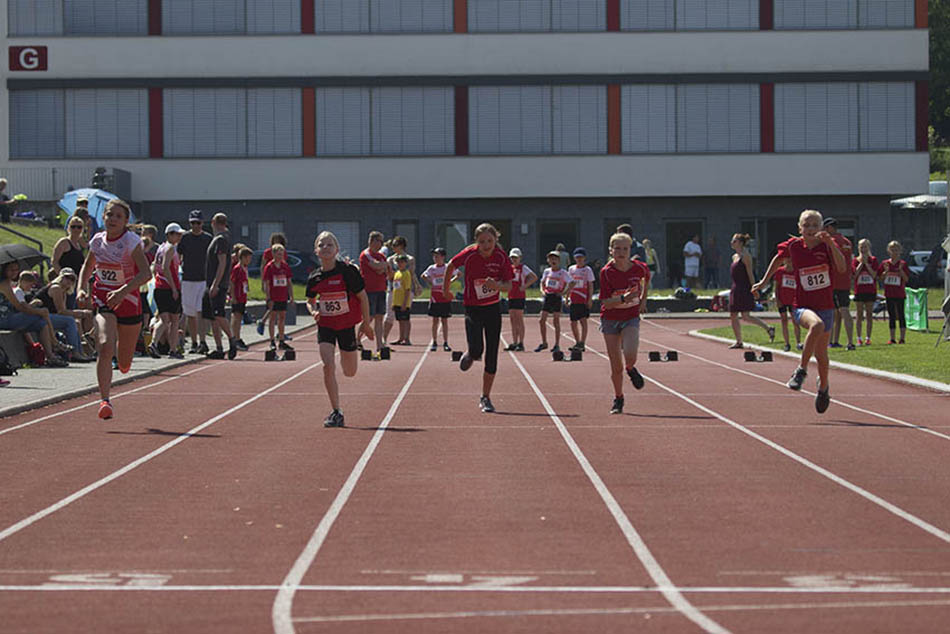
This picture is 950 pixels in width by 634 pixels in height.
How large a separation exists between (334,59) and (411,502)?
4742 centimetres

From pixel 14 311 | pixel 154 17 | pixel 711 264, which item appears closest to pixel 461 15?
pixel 154 17

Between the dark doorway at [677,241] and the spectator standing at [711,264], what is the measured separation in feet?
2.58

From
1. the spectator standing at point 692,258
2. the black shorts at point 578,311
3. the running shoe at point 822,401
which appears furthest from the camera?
the spectator standing at point 692,258

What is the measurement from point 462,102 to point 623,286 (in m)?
41.3

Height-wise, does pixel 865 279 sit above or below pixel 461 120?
below

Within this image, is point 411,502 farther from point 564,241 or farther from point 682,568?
point 564,241

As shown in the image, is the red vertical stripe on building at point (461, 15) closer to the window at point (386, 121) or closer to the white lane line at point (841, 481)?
the window at point (386, 121)

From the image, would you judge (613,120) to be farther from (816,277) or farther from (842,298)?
(816,277)

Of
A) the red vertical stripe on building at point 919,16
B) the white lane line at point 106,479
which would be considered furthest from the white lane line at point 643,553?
the red vertical stripe on building at point 919,16

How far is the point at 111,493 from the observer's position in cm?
982

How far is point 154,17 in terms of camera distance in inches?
2194

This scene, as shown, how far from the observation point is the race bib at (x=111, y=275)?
14117 millimetres

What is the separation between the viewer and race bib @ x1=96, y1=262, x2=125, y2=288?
14117 mm
